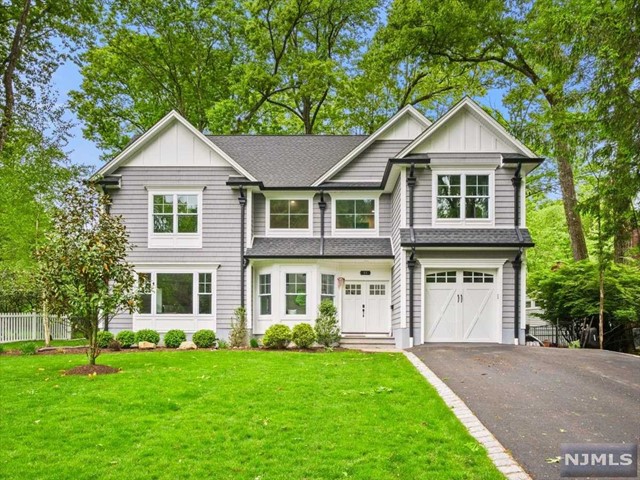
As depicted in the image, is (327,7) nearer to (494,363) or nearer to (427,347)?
(427,347)

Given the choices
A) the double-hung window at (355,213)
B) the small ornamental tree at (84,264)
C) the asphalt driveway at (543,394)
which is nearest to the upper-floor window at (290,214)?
the double-hung window at (355,213)

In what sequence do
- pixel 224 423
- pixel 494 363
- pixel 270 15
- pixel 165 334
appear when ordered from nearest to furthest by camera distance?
pixel 224 423 → pixel 494 363 → pixel 165 334 → pixel 270 15

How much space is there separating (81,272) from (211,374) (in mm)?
3435

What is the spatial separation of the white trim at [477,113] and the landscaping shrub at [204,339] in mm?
8054

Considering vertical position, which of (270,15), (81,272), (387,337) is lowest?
(387,337)

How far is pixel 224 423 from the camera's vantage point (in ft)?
20.8

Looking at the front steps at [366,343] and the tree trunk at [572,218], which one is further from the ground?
the tree trunk at [572,218]

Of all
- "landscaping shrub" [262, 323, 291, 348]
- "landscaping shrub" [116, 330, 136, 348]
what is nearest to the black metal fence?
"landscaping shrub" [262, 323, 291, 348]

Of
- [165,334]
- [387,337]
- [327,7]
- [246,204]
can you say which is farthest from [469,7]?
[165,334]

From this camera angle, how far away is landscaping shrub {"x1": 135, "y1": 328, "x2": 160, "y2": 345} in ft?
48.8

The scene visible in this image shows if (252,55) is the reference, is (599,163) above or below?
below

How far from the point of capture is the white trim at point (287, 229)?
16609mm

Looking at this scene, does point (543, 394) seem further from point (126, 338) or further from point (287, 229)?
point (126, 338)

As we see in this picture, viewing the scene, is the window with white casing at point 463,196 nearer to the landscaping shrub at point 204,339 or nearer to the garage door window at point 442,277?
the garage door window at point 442,277
